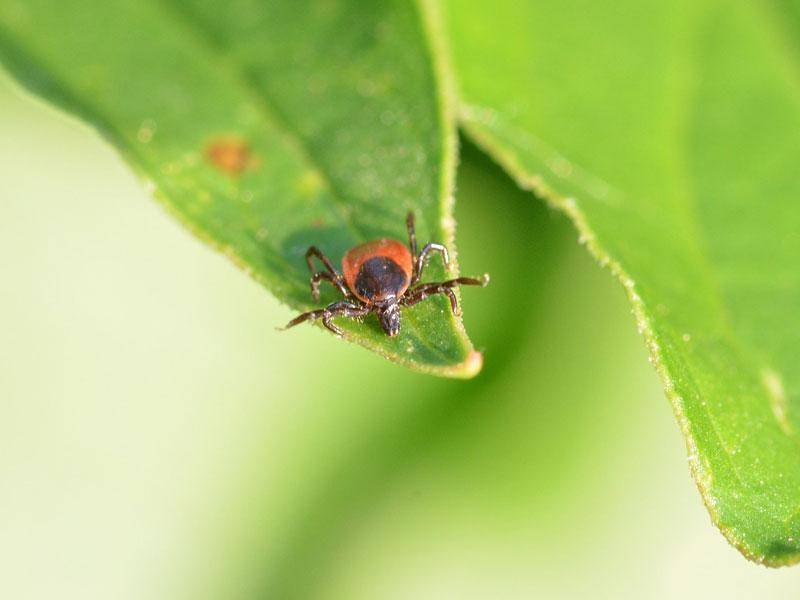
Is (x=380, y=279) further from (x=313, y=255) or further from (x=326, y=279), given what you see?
(x=313, y=255)

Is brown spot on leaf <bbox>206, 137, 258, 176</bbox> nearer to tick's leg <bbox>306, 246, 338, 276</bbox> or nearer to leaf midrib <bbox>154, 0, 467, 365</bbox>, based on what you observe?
leaf midrib <bbox>154, 0, 467, 365</bbox>

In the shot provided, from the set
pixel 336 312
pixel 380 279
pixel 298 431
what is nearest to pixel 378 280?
pixel 380 279

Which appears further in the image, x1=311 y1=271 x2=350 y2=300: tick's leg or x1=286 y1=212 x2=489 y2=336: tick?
x1=311 y1=271 x2=350 y2=300: tick's leg

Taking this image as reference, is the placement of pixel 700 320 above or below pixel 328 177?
below

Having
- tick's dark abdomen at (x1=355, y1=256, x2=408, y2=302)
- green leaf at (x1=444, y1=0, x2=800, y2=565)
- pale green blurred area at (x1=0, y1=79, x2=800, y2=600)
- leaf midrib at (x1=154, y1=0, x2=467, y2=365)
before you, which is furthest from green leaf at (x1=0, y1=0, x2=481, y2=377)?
pale green blurred area at (x1=0, y1=79, x2=800, y2=600)

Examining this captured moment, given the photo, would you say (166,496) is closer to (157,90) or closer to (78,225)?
(78,225)

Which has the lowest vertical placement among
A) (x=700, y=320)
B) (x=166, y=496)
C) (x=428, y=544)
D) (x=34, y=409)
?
(x=428, y=544)

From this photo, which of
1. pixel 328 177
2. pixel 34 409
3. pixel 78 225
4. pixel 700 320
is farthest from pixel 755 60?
pixel 34 409
